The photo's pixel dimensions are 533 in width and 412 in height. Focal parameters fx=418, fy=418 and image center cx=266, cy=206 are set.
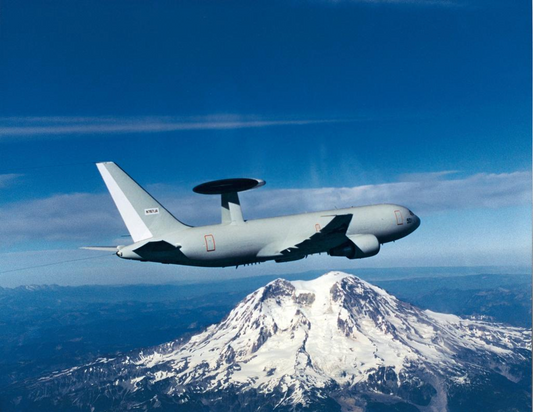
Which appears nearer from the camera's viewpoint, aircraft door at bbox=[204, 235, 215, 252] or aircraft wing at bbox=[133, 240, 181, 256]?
aircraft wing at bbox=[133, 240, 181, 256]

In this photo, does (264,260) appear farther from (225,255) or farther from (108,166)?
(108,166)

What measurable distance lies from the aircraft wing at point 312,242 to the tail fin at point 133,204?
420 inches

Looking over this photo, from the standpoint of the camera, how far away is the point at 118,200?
1567 inches

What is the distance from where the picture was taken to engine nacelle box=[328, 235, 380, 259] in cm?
4425

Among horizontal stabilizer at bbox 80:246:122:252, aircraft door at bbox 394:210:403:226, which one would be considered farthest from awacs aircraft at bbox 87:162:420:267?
aircraft door at bbox 394:210:403:226

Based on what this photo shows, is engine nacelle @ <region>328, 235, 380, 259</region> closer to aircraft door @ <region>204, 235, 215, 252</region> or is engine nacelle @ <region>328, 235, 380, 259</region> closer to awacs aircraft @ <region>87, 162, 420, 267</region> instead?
awacs aircraft @ <region>87, 162, 420, 267</region>

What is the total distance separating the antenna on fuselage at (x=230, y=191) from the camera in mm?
38188

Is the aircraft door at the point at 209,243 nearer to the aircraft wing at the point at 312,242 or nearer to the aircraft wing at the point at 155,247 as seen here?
the aircraft wing at the point at 155,247

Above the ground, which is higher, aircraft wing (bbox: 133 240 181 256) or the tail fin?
the tail fin

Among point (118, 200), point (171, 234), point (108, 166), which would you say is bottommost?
point (171, 234)

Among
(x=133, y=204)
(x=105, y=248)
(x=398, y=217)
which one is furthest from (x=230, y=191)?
(x=398, y=217)

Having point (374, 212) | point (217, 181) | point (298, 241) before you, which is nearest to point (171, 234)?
point (217, 181)

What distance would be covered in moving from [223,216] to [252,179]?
5201 mm

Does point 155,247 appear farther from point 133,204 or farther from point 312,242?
point 312,242
